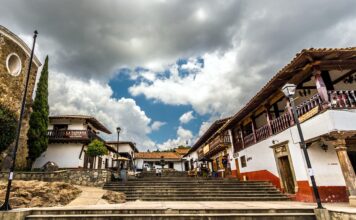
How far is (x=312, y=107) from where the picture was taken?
916 cm

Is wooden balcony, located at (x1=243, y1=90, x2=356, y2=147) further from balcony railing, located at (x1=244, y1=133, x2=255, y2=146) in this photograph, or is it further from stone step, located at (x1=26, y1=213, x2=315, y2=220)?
stone step, located at (x1=26, y1=213, x2=315, y2=220)

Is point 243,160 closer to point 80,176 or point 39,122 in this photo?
point 80,176

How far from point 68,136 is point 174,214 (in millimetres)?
17476

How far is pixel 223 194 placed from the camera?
11.2m

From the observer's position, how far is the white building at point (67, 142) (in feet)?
65.8

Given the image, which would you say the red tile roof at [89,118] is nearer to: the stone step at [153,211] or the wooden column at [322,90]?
the stone step at [153,211]

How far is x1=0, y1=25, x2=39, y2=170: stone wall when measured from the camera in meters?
15.6

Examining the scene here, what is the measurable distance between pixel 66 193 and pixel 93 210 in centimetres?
442

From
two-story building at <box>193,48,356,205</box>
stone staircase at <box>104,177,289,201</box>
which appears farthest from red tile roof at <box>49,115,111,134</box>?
two-story building at <box>193,48,356,205</box>

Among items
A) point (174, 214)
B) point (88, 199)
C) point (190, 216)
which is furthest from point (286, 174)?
point (88, 199)

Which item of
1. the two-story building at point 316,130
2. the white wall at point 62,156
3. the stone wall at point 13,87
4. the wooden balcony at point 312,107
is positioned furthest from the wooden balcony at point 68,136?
the wooden balcony at point 312,107

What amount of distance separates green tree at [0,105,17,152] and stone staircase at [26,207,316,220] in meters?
10.3

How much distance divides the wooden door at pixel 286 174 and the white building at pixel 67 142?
1752 cm

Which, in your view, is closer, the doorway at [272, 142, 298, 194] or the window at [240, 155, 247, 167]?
the doorway at [272, 142, 298, 194]
